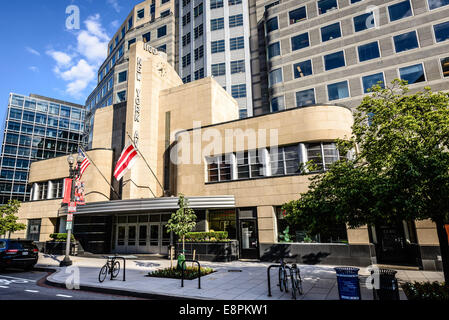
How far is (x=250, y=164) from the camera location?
2028 cm

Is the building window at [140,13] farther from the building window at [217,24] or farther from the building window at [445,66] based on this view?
the building window at [445,66]

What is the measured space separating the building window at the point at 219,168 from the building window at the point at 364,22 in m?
23.1

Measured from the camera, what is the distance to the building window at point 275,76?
35562 millimetres

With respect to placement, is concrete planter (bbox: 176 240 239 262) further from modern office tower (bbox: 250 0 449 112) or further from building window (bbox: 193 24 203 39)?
building window (bbox: 193 24 203 39)

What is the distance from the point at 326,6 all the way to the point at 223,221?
29.7 metres

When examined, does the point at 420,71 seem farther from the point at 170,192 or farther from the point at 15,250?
the point at 15,250

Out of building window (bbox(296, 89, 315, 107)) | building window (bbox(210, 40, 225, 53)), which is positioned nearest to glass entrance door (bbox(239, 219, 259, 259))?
building window (bbox(296, 89, 315, 107))

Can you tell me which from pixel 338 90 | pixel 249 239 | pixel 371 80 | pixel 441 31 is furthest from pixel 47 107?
pixel 441 31

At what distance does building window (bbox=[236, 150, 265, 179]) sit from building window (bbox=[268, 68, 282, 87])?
1866 cm

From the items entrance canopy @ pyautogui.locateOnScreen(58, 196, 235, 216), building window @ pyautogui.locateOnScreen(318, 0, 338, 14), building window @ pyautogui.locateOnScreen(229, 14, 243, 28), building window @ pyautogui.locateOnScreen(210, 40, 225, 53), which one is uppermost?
building window @ pyautogui.locateOnScreen(229, 14, 243, 28)

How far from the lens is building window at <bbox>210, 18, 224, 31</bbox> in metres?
44.4

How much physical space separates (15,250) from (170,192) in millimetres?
11841

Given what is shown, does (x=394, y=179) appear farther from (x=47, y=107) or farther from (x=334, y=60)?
(x=47, y=107)
